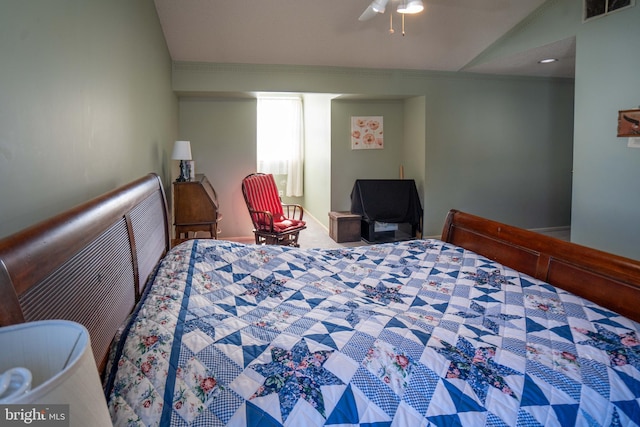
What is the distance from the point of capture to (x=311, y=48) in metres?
4.81

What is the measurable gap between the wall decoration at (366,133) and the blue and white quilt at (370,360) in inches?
172

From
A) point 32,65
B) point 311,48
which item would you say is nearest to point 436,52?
point 311,48

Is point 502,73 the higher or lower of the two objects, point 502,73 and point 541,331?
the higher

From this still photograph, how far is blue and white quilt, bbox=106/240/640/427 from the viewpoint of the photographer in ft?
3.95

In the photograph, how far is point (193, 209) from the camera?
4.13 m

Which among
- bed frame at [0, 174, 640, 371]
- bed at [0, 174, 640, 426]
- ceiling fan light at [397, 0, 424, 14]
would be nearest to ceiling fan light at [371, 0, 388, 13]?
ceiling fan light at [397, 0, 424, 14]

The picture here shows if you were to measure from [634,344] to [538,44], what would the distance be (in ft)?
13.2

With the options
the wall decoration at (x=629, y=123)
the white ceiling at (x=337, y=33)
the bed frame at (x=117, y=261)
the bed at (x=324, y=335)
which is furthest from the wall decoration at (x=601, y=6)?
the bed at (x=324, y=335)

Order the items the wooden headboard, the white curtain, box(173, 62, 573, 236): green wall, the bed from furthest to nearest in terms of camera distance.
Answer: the white curtain
box(173, 62, 573, 236): green wall
the bed
the wooden headboard

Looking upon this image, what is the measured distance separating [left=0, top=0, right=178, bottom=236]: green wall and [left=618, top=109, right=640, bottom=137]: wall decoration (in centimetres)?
397

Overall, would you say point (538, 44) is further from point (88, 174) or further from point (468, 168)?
point (88, 174)

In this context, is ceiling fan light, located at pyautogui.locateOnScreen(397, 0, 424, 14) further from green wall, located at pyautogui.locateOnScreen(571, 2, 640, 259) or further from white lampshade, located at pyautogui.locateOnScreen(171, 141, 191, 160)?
white lampshade, located at pyautogui.locateOnScreen(171, 141, 191, 160)

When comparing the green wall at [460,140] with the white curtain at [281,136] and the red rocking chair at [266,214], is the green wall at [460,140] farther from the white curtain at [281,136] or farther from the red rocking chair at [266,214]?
the white curtain at [281,136]

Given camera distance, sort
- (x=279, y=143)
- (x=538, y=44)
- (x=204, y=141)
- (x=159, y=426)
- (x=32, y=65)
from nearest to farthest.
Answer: (x=159, y=426), (x=32, y=65), (x=538, y=44), (x=204, y=141), (x=279, y=143)
